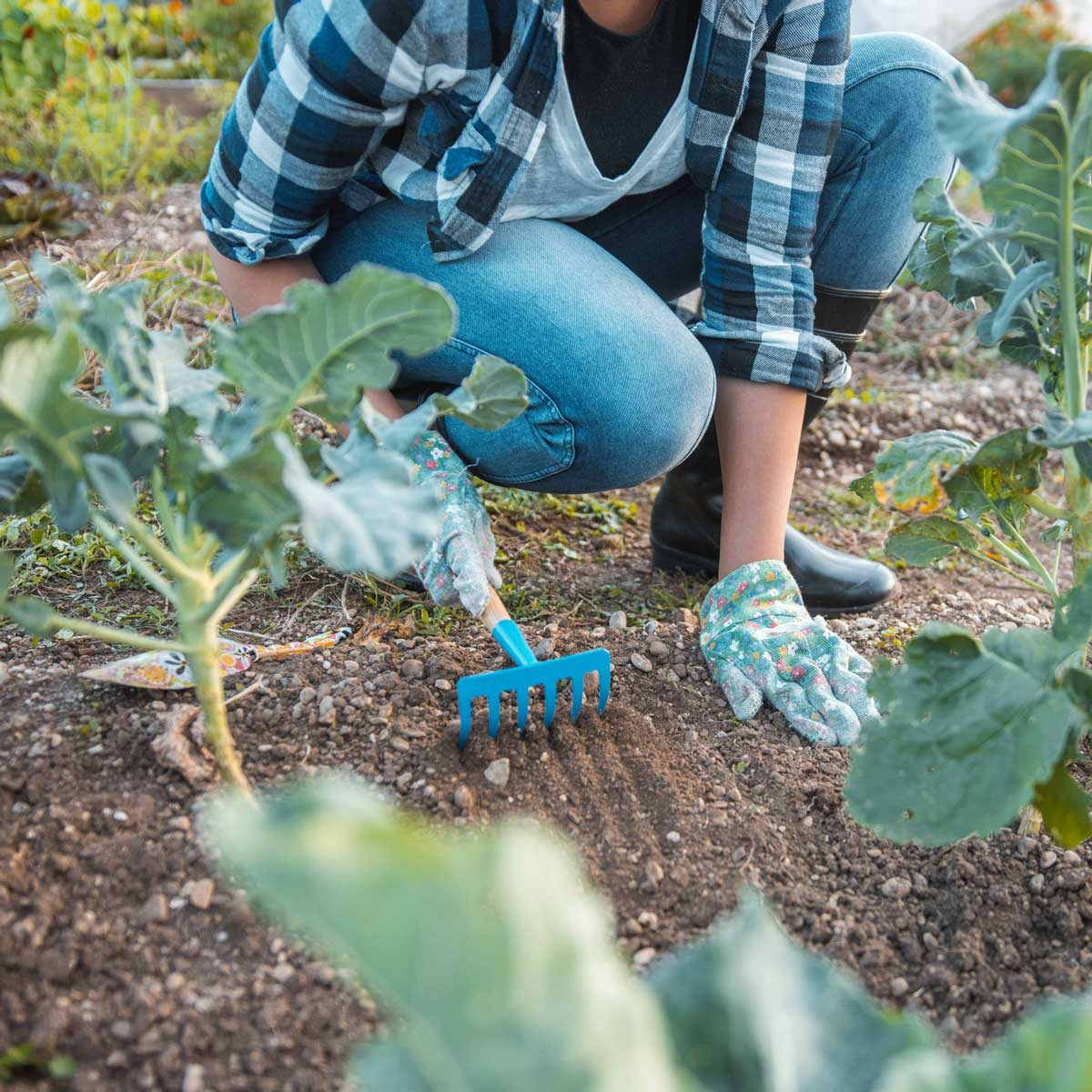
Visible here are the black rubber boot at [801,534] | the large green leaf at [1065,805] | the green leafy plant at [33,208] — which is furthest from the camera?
the green leafy plant at [33,208]

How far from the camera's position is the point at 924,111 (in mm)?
1860

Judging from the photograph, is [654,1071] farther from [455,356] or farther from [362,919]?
[455,356]

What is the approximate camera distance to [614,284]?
5.80 feet

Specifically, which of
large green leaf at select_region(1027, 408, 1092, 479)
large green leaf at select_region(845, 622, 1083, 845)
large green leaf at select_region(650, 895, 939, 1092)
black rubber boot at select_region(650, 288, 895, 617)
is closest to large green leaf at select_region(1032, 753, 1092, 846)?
A: large green leaf at select_region(845, 622, 1083, 845)

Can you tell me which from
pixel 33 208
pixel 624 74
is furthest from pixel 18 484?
pixel 33 208

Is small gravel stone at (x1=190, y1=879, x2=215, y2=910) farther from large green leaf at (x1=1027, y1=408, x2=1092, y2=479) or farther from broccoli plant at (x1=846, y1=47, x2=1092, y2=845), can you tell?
large green leaf at (x1=1027, y1=408, x2=1092, y2=479)

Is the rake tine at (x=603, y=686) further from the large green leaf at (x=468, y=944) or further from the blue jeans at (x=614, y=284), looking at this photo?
the large green leaf at (x=468, y=944)

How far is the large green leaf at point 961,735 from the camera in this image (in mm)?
979

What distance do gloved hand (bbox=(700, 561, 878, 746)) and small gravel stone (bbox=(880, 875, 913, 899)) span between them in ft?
0.87

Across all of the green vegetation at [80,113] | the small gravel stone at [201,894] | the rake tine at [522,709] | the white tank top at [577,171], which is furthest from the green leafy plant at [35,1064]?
the green vegetation at [80,113]

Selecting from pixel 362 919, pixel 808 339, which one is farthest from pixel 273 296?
pixel 362 919

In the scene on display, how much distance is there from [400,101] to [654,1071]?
4.49 feet

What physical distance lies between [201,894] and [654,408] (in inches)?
40.4

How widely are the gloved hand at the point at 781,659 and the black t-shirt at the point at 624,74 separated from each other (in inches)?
28.6
